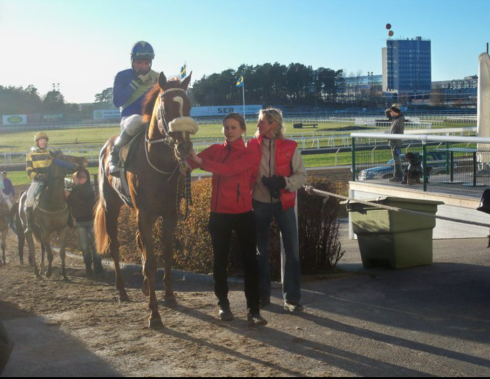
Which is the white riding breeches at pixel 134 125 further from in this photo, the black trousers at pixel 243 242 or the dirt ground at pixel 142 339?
the dirt ground at pixel 142 339

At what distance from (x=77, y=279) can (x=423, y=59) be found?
14582 cm

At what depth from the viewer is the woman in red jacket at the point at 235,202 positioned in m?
6.35

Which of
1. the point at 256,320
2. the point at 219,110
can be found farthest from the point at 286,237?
the point at 219,110

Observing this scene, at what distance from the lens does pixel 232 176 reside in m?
6.37

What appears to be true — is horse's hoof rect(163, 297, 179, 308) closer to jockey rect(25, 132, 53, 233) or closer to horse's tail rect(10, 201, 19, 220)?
jockey rect(25, 132, 53, 233)

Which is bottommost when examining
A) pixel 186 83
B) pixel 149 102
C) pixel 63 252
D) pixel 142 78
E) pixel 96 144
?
→ pixel 96 144

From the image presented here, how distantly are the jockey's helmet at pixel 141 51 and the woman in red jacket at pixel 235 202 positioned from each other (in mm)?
2125

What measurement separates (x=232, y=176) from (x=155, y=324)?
159 cm

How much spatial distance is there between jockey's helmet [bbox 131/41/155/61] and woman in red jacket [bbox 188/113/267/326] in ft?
6.97

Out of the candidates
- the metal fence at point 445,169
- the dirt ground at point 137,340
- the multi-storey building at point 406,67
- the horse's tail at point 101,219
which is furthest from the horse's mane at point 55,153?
the multi-storey building at point 406,67

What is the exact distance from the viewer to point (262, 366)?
17.5 feet

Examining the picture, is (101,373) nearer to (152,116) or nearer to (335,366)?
(335,366)

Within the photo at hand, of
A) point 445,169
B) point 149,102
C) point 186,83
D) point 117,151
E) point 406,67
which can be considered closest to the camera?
point 186,83

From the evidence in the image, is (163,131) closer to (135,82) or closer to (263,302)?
(135,82)
